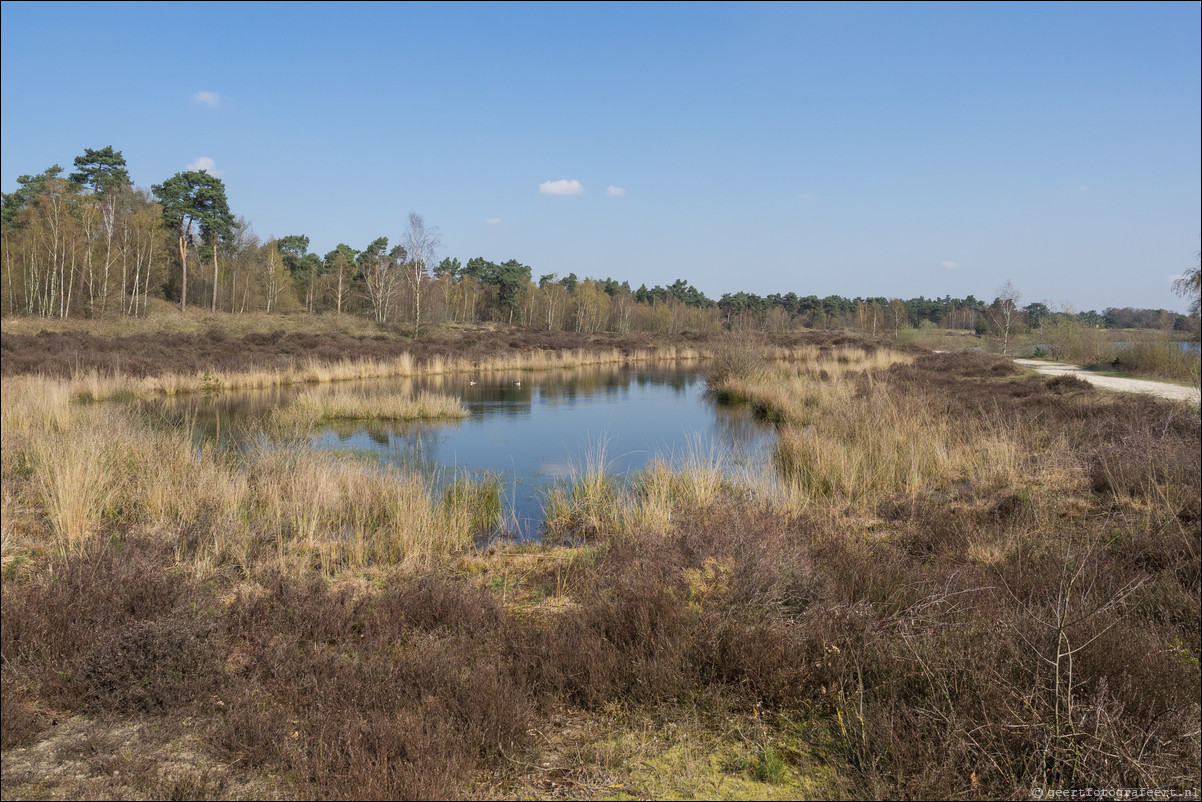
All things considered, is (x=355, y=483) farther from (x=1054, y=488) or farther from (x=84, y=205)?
(x=84, y=205)

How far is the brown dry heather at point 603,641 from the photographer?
8.21 feet

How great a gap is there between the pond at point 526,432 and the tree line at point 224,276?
1716 centimetres

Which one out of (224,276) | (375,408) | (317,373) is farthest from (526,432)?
(224,276)

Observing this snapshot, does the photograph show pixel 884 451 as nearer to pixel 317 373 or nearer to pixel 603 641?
pixel 603 641

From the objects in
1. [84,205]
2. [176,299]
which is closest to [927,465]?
[84,205]

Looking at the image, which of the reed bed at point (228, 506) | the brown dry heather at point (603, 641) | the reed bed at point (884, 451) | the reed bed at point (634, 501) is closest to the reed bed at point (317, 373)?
the reed bed at point (228, 506)

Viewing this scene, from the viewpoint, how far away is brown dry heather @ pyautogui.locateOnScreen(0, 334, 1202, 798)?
2502 mm

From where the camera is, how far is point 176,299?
45.4 metres

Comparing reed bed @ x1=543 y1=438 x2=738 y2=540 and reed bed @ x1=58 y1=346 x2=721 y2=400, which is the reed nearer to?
reed bed @ x1=58 y1=346 x2=721 y2=400

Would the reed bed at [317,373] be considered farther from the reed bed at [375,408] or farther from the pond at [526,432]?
the reed bed at [375,408]

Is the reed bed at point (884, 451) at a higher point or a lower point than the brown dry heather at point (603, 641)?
higher

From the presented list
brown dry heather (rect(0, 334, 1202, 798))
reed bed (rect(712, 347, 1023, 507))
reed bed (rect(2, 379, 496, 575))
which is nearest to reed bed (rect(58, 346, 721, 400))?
reed bed (rect(2, 379, 496, 575))

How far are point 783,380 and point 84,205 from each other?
129 feet

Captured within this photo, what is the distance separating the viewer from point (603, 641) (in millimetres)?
3533
